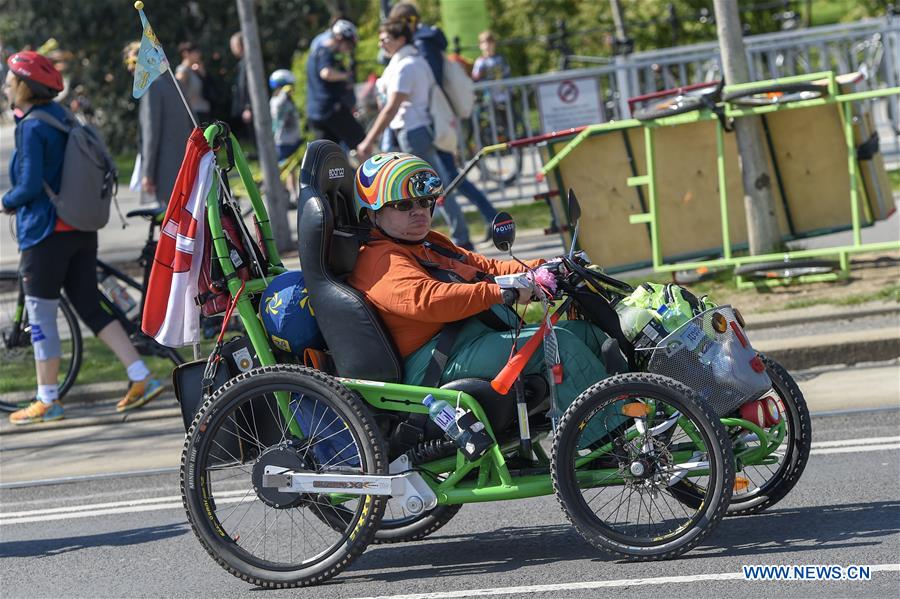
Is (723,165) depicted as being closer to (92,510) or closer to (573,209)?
(573,209)

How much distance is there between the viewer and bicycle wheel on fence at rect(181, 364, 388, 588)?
4.69 metres

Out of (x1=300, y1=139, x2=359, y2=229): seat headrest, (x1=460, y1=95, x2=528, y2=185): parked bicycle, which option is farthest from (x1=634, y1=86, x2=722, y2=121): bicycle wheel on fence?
(x1=460, y1=95, x2=528, y2=185): parked bicycle

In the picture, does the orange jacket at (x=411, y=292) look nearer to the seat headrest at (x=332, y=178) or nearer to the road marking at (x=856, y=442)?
the seat headrest at (x=332, y=178)

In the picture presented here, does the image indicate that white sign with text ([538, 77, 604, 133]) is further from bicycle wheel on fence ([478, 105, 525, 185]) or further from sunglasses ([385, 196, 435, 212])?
sunglasses ([385, 196, 435, 212])

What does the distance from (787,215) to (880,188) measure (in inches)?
26.9

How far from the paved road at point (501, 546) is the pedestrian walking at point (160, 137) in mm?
3412

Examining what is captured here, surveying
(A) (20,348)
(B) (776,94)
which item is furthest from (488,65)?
(A) (20,348)

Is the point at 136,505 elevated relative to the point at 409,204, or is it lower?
lower

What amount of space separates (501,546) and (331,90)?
7.90m

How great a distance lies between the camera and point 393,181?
4848mm

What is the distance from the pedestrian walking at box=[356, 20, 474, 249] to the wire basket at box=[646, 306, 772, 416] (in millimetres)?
6056

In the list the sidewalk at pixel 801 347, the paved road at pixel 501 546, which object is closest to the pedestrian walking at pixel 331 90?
the sidewalk at pixel 801 347

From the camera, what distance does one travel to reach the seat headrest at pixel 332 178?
493cm

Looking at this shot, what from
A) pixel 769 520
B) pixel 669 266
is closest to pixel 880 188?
pixel 669 266
